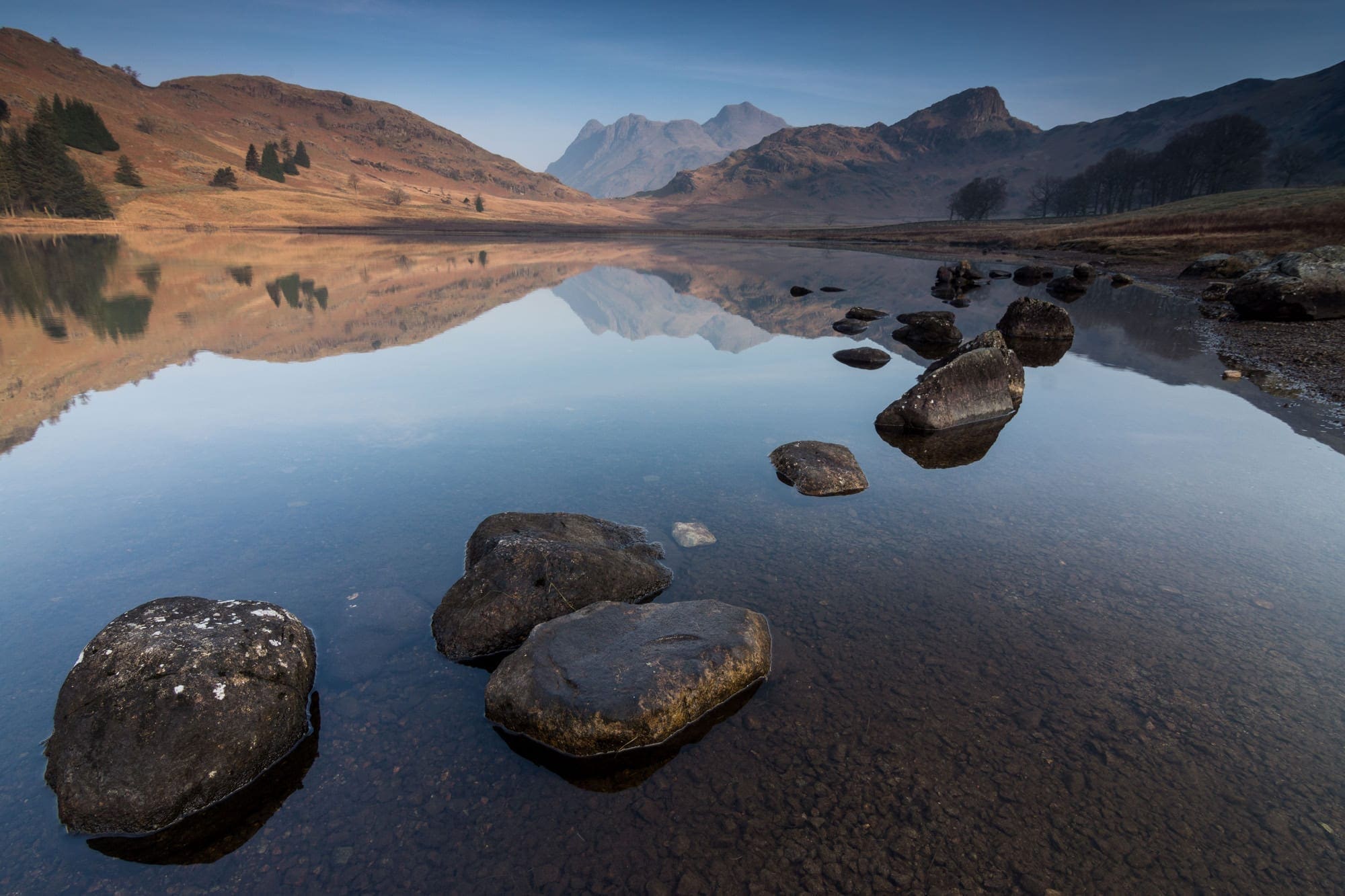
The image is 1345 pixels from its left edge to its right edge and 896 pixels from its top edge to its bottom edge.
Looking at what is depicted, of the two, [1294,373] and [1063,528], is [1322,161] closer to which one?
[1294,373]

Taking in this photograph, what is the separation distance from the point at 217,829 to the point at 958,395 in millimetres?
15882

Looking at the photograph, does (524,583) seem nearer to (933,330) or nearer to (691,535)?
(691,535)

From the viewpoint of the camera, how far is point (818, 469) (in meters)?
11.5

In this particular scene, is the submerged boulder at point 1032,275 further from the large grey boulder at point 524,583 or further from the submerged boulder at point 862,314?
the large grey boulder at point 524,583

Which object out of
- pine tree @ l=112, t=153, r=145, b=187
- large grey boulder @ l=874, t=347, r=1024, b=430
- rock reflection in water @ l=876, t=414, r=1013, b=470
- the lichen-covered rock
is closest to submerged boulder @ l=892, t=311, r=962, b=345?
the lichen-covered rock

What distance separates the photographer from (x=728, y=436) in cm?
1423

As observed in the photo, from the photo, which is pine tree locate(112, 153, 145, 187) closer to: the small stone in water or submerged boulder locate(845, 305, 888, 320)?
submerged boulder locate(845, 305, 888, 320)

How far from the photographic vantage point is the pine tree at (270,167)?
554 ft

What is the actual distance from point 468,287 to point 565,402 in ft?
95.7

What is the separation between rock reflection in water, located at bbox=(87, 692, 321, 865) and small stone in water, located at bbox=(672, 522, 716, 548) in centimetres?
536

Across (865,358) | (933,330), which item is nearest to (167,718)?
(865,358)

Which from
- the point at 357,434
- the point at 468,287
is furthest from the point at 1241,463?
the point at 468,287

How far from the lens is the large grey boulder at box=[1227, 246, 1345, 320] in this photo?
26.2 m

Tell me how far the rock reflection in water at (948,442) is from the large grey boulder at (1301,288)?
22308 millimetres
